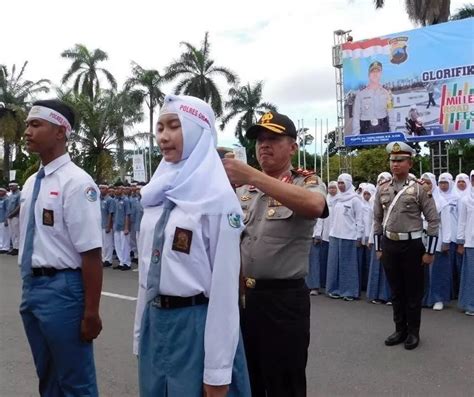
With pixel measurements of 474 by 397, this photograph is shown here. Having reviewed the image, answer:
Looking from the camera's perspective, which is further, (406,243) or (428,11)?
(428,11)

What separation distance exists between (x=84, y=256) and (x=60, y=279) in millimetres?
163

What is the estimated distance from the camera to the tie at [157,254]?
77.5 inches

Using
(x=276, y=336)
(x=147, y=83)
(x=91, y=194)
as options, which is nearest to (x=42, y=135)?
(x=91, y=194)

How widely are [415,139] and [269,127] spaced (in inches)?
487

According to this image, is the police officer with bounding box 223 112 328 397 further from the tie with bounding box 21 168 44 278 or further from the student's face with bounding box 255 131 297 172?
the tie with bounding box 21 168 44 278

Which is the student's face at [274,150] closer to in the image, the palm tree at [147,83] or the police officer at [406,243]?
the police officer at [406,243]

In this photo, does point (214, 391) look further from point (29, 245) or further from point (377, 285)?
point (377, 285)

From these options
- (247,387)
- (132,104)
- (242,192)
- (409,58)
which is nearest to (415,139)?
(409,58)

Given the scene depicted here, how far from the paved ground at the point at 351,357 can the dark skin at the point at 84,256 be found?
147cm

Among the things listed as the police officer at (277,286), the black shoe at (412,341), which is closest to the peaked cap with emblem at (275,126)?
the police officer at (277,286)

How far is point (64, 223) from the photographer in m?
2.76

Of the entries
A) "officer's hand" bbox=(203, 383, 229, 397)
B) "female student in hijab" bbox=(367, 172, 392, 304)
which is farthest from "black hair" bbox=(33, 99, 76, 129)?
"female student in hijab" bbox=(367, 172, 392, 304)

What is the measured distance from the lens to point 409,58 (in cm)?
1426

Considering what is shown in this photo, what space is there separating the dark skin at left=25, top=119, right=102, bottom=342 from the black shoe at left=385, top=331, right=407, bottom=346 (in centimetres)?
330
